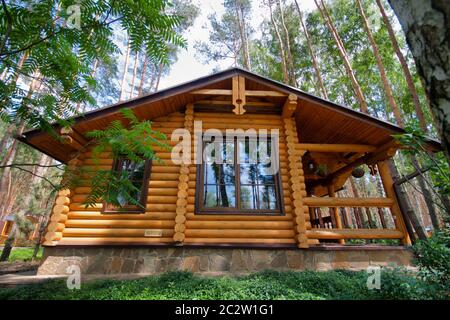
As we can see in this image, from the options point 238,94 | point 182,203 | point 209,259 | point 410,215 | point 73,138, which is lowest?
point 209,259

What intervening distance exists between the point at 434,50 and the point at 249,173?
4.90 meters

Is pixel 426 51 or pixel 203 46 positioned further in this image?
pixel 203 46

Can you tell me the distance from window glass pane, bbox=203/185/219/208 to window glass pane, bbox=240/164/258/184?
75 cm

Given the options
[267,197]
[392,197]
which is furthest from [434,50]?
[392,197]

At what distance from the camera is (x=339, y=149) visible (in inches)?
228

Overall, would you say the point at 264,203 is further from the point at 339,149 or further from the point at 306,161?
the point at 306,161

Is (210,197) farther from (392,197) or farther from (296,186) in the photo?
(392,197)

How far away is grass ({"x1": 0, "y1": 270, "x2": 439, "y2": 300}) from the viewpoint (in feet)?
9.78

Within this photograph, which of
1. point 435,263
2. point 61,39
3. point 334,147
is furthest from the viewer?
point 334,147

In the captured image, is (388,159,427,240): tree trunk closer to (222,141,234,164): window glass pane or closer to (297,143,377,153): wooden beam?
(297,143,377,153): wooden beam

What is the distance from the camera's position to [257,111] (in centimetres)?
627

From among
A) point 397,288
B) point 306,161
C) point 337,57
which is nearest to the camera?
point 397,288
